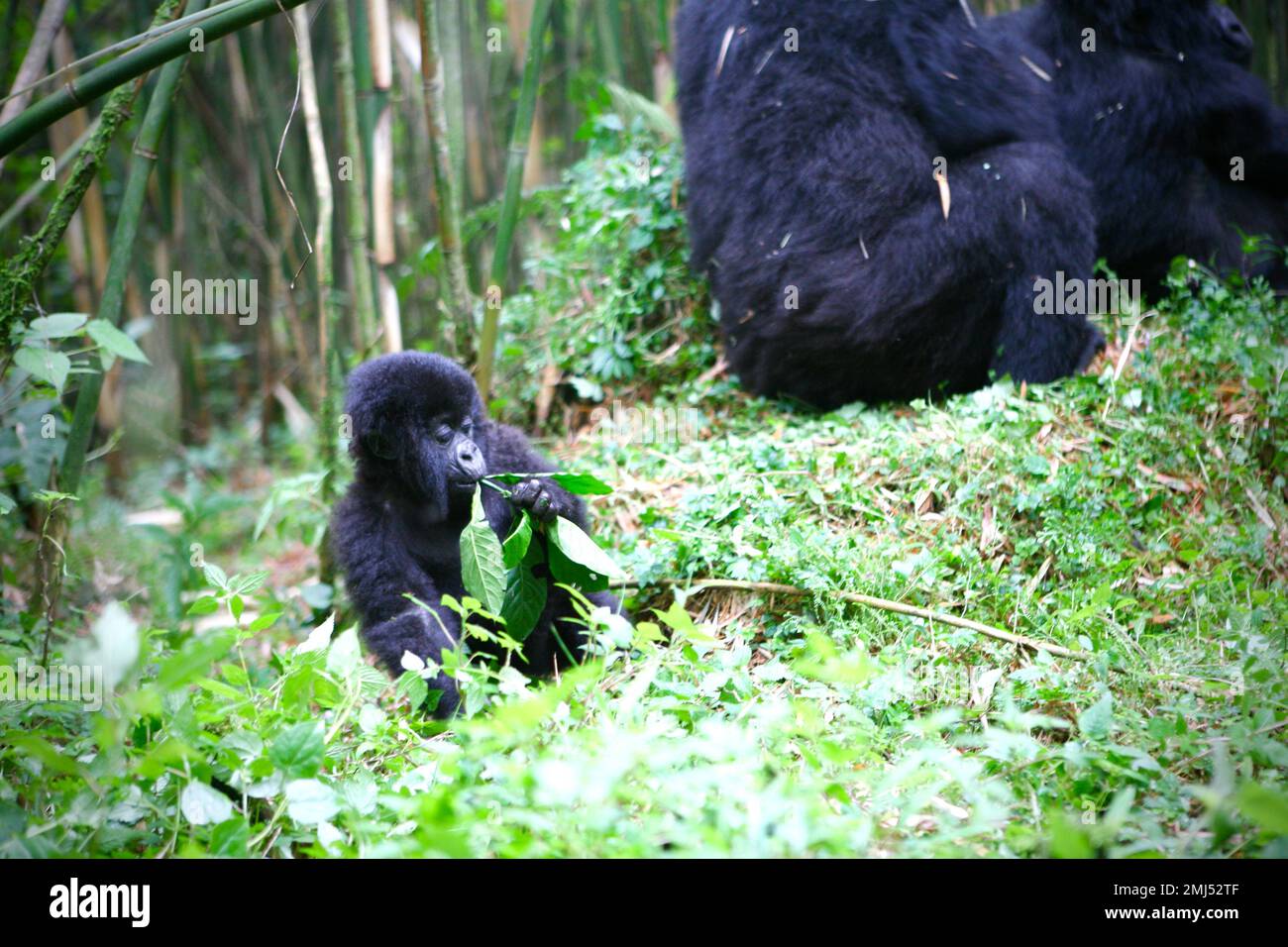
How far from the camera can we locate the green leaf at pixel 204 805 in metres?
1.88

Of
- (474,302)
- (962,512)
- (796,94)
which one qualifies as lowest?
(962,512)

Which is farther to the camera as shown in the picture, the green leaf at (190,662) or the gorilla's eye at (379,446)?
the gorilla's eye at (379,446)

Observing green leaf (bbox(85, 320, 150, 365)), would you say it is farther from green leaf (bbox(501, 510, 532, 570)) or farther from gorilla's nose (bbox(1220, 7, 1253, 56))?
gorilla's nose (bbox(1220, 7, 1253, 56))

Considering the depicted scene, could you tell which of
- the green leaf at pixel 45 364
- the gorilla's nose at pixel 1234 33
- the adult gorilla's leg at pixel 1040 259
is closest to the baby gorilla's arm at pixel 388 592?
the green leaf at pixel 45 364

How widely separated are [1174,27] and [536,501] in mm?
3572

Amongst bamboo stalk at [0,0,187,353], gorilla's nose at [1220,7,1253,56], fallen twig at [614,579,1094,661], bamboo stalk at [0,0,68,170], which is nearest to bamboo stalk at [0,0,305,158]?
bamboo stalk at [0,0,187,353]

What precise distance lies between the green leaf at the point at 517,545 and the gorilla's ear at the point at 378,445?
1.74 ft

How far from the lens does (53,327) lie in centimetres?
294

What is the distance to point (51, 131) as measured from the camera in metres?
5.54

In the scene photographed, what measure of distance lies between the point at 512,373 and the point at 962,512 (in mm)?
2171

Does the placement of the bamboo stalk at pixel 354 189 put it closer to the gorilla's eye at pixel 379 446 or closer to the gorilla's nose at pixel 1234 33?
the gorilla's eye at pixel 379 446

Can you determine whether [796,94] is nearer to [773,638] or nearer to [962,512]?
[962,512]

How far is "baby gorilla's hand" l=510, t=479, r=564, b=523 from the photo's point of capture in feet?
9.59
